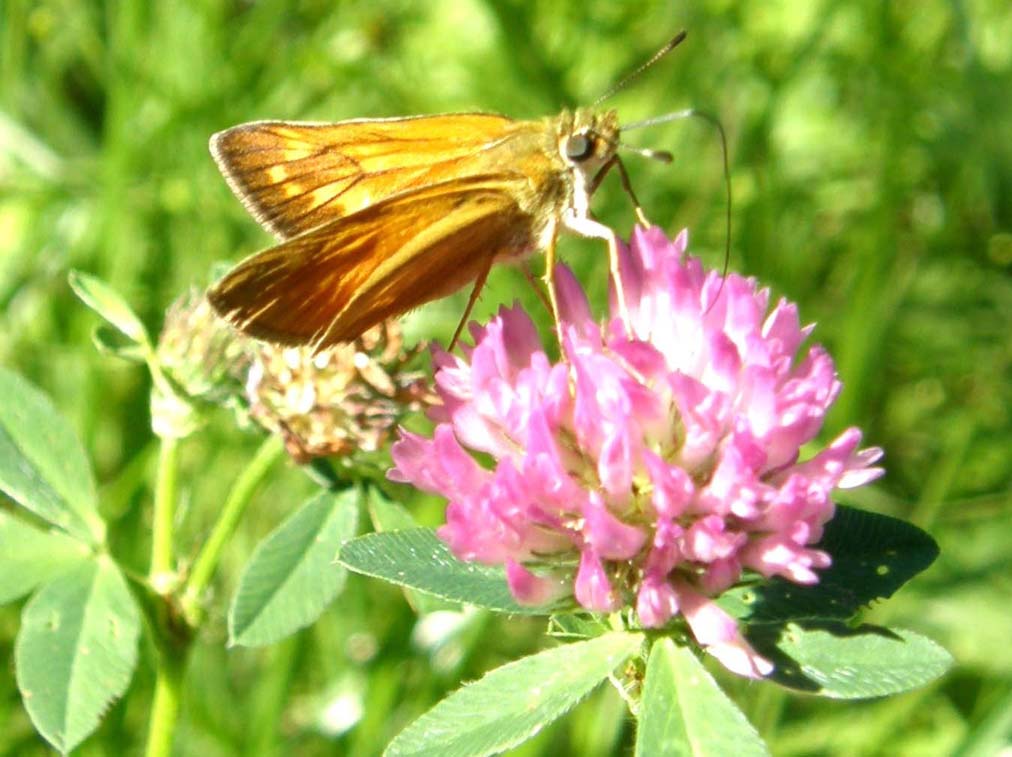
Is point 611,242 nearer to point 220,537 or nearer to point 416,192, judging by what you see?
point 416,192

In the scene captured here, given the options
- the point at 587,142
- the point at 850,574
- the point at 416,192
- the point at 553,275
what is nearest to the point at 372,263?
the point at 416,192

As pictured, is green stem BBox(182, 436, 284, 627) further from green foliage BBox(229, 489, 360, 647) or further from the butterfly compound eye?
the butterfly compound eye

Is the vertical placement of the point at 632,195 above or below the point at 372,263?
above

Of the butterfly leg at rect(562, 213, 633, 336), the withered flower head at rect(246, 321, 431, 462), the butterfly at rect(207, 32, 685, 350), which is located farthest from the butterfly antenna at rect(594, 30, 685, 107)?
the withered flower head at rect(246, 321, 431, 462)

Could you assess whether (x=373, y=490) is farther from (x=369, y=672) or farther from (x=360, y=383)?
(x=369, y=672)

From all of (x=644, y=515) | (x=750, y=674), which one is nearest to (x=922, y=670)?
(x=750, y=674)
